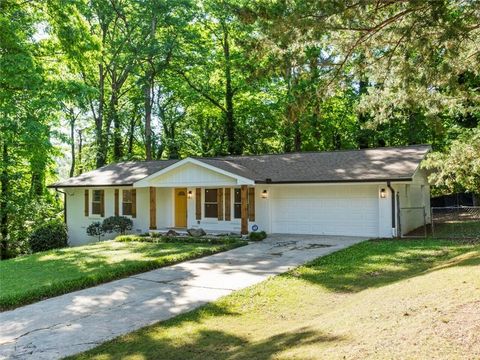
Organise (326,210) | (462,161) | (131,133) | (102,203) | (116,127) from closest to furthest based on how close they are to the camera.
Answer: (462,161) < (326,210) < (102,203) < (116,127) < (131,133)

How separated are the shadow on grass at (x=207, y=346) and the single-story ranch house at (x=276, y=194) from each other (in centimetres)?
1051

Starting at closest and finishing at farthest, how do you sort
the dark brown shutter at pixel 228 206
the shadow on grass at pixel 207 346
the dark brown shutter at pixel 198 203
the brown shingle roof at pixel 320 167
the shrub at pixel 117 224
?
the shadow on grass at pixel 207 346 → the brown shingle roof at pixel 320 167 → the dark brown shutter at pixel 228 206 → the dark brown shutter at pixel 198 203 → the shrub at pixel 117 224

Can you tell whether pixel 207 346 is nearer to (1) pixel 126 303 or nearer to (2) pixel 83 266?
(1) pixel 126 303

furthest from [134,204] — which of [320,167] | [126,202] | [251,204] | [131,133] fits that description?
[131,133]

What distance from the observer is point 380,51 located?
995cm

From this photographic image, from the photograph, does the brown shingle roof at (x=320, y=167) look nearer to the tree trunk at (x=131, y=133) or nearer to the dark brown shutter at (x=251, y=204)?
the dark brown shutter at (x=251, y=204)

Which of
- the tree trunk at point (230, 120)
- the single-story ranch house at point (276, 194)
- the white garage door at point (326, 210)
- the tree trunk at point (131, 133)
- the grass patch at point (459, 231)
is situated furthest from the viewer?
the tree trunk at point (131, 133)

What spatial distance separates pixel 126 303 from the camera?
26.3ft

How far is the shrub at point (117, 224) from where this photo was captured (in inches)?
781

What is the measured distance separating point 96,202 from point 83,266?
10571mm

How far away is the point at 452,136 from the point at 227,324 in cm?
1675

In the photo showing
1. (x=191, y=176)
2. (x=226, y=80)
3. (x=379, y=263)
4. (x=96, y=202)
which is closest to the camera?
(x=379, y=263)

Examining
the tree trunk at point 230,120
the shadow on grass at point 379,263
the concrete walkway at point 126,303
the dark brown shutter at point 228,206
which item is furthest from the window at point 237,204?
the tree trunk at point 230,120

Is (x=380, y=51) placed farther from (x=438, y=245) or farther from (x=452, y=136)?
(x=452, y=136)
